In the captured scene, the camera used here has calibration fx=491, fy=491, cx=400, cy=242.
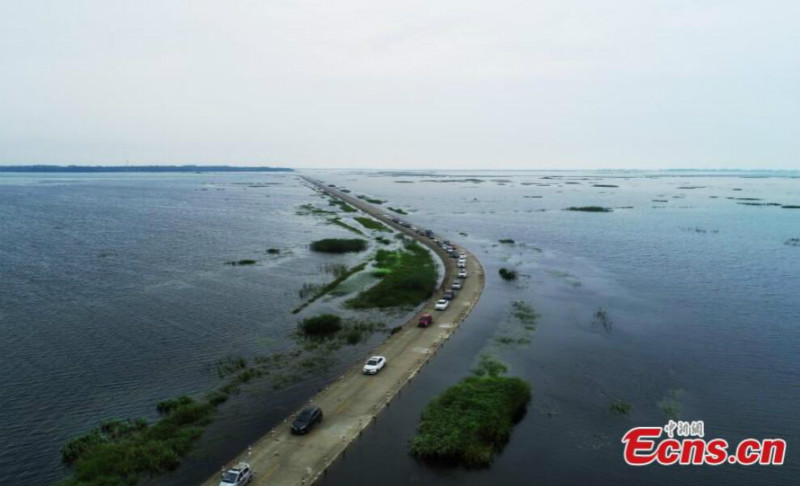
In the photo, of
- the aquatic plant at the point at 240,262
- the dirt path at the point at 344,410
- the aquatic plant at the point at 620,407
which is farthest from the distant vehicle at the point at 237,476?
the aquatic plant at the point at 240,262

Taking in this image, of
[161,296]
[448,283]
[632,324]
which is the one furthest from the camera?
[448,283]

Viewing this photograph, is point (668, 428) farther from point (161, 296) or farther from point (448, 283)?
point (161, 296)

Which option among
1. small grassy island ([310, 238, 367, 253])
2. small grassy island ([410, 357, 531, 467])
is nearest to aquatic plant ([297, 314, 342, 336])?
small grassy island ([410, 357, 531, 467])

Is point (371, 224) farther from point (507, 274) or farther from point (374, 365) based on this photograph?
point (374, 365)

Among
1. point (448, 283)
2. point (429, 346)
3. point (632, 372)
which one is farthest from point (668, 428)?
point (448, 283)

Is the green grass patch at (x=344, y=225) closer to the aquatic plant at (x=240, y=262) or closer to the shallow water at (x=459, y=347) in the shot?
the shallow water at (x=459, y=347)

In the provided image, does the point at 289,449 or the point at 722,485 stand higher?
the point at 289,449

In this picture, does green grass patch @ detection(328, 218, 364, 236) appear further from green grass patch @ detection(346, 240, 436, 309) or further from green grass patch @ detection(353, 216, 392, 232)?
green grass patch @ detection(346, 240, 436, 309)
